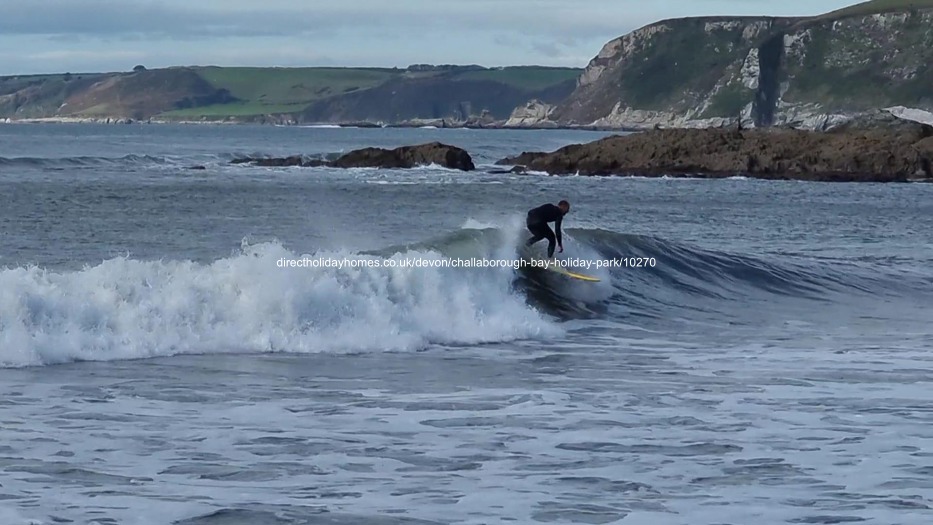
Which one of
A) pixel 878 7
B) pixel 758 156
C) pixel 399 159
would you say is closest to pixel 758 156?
pixel 758 156

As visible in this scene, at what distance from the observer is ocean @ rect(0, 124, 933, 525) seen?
8938 millimetres

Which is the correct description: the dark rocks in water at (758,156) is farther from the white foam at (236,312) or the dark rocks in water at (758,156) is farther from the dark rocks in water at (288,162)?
the white foam at (236,312)

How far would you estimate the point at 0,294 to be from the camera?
46.9 ft

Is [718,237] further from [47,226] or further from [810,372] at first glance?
Answer: [810,372]

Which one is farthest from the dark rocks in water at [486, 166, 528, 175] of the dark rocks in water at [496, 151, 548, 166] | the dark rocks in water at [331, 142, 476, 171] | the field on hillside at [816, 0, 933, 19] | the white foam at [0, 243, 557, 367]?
the field on hillside at [816, 0, 933, 19]

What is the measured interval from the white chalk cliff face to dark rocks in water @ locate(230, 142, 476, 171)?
8640 centimetres

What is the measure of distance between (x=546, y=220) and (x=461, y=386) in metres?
7.30

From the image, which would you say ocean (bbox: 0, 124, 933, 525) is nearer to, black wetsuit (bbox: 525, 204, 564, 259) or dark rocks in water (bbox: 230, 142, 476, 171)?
black wetsuit (bbox: 525, 204, 564, 259)

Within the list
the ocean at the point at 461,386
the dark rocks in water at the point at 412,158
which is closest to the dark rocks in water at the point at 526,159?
the dark rocks in water at the point at 412,158

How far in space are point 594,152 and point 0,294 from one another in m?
52.1

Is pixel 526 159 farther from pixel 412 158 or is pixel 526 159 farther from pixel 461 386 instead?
pixel 461 386

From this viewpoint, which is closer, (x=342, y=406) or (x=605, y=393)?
(x=342, y=406)

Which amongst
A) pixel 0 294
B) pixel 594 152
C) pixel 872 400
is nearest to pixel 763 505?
pixel 872 400

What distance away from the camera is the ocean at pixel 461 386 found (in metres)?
8.94
